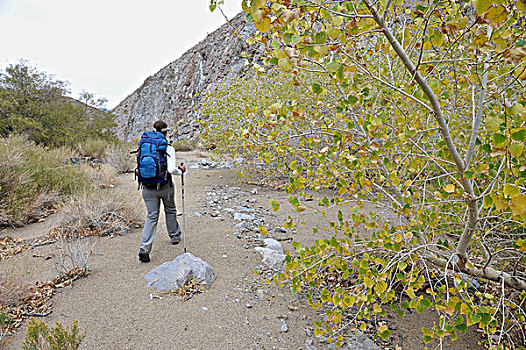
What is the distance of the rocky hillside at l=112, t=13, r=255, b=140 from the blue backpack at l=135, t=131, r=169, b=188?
57.0ft

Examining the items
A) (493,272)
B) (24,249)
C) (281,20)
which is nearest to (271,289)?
(493,272)

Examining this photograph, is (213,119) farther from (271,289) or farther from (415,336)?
(415,336)

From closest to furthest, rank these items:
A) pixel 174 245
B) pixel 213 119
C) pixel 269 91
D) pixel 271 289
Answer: pixel 271 289, pixel 174 245, pixel 269 91, pixel 213 119

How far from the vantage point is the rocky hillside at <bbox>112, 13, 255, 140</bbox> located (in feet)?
78.4

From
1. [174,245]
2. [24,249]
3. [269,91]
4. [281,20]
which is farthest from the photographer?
[269,91]

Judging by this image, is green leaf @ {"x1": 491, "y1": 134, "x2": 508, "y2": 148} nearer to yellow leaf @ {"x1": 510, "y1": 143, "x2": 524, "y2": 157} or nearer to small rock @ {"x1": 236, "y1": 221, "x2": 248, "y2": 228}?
yellow leaf @ {"x1": 510, "y1": 143, "x2": 524, "y2": 157}

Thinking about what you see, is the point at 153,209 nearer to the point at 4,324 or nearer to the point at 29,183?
the point at 4,324

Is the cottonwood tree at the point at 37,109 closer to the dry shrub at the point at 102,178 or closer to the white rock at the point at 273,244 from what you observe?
the dry shrub at the point at 102,178

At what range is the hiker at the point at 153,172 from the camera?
385 centimetres

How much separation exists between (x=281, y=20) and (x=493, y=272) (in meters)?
2.07

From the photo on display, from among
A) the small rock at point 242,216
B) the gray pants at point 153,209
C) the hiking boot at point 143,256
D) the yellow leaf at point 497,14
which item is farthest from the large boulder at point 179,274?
the yellow leaf at point 497,14

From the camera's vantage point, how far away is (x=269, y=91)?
7.41 m

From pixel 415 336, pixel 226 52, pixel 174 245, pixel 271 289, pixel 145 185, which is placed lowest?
pixel 415 336

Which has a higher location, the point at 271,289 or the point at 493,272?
the point at 493,272
